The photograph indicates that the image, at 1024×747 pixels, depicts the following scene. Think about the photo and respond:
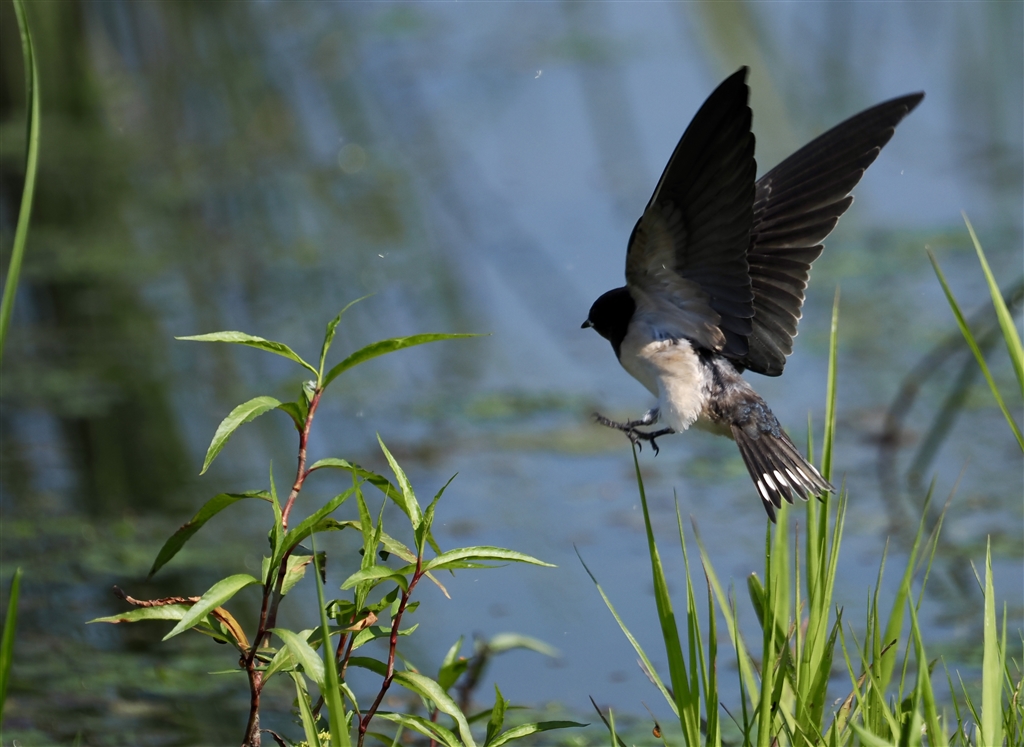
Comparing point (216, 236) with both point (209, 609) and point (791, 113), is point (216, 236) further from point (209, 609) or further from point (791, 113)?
point (209, 609)

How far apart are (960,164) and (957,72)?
0.99m

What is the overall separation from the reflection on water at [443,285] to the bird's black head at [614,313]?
1.47 metres

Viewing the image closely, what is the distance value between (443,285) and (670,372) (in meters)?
3.73

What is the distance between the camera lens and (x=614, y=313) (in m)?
2.70

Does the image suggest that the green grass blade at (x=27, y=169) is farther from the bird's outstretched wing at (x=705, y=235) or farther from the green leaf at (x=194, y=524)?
the bird's outstretched wing at (x=705, y=235)

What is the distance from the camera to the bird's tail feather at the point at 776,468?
2.37 m

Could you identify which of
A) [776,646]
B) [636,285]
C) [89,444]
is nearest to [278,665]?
[776,646]

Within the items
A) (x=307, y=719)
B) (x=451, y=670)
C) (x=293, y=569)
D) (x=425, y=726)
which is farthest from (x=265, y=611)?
(x=451, y=670)

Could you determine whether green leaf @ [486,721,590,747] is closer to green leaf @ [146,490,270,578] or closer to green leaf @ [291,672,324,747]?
green leaf @ [291,672,324,747]

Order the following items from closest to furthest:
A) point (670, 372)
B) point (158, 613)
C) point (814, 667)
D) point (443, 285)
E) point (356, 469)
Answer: point (158, 613) → point (356, 469) → point (814, 667) → point (670, 372) → point (443, 285)

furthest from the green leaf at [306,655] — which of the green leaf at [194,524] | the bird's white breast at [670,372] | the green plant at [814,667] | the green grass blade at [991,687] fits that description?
the bird's white breast at [670,372]

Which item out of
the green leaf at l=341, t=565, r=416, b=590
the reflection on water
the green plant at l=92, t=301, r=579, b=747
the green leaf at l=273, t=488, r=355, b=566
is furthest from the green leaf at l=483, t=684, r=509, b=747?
the reflection on water

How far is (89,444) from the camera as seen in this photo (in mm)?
5230

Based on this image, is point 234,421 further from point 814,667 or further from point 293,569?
point 814,667
